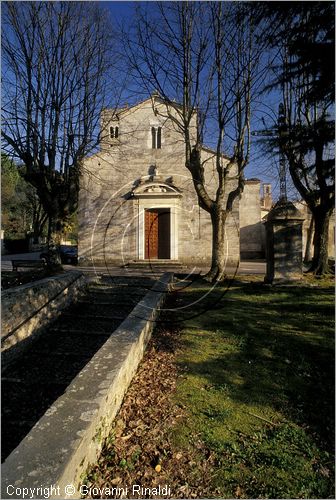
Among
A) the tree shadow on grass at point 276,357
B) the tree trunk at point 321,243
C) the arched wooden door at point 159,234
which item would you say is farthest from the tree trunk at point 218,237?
the arched wooden door at point 159,234

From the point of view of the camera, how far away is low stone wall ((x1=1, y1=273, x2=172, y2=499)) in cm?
191

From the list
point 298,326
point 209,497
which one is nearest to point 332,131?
point 298,326

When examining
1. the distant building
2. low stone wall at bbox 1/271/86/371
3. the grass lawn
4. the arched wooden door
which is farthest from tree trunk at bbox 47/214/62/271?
the arched wooden door

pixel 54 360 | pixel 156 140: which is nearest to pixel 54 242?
pixel 54 360

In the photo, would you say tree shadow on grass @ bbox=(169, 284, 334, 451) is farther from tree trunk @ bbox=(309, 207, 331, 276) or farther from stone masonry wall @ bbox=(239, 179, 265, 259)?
stone masonry wall @ bbox=(239, 179, 265, 259)

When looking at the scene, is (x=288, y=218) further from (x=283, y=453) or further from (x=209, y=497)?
(x=209, y=497)

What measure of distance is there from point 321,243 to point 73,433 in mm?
13077

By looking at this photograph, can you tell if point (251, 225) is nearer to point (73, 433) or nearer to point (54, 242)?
point (54, 242)

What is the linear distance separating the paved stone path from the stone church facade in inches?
459

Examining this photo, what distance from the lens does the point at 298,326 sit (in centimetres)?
582

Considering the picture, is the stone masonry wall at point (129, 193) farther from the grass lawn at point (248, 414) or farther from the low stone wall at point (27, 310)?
the grass lawn at point (248, 414)

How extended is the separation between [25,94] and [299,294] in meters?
11.4

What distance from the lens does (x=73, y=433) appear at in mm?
2303

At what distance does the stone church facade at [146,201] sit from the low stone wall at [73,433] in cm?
1562
